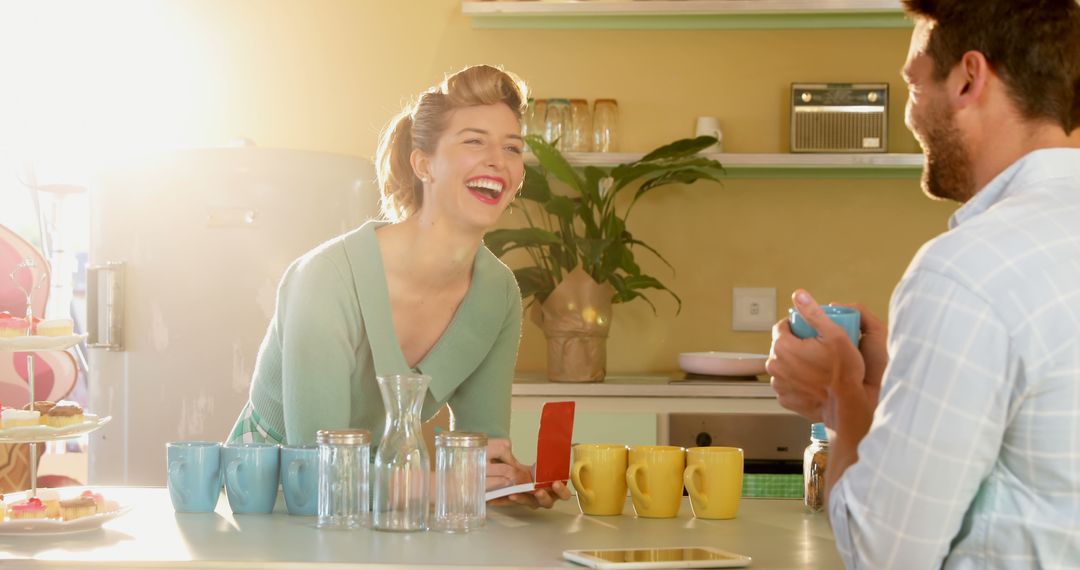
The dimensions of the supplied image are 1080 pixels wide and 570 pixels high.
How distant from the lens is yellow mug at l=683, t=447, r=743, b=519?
158 centimetres

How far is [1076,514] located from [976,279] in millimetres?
223

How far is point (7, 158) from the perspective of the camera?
3.85m

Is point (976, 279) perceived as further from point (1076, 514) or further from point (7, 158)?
point (7, 158)

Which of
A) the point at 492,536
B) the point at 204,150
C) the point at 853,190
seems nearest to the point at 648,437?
the point at 853,190

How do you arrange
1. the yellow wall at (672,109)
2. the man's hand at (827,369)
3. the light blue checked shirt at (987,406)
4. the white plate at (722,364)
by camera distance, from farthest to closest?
the yellow wall at (672,109), the white plate at (722,364), the man's hand at (827,369), the light blue checked shirt at (987,406)

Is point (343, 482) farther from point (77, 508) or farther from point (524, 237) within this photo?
point (524, 237)

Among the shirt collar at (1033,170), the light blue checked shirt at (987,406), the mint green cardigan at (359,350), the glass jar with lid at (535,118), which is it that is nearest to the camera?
the light blue checked shirt at (987,406)

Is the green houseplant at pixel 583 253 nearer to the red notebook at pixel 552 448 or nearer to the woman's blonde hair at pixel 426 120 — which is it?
the woman's blonde hair at pixel 426 120

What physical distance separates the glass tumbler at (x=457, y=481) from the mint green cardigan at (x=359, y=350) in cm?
40

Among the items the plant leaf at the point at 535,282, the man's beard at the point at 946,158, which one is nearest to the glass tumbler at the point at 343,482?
the man's beard at the point at 946,158

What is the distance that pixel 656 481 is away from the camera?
5.21 ft

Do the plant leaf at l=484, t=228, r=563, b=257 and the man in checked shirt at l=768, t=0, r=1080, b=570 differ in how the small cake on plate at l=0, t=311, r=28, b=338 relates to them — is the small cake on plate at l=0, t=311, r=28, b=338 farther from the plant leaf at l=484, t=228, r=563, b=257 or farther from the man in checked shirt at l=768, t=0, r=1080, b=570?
the plant leaf at l=484, t=228, r=563, b=257

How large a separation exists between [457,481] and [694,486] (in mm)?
341

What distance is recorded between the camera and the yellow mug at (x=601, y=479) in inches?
62.9
